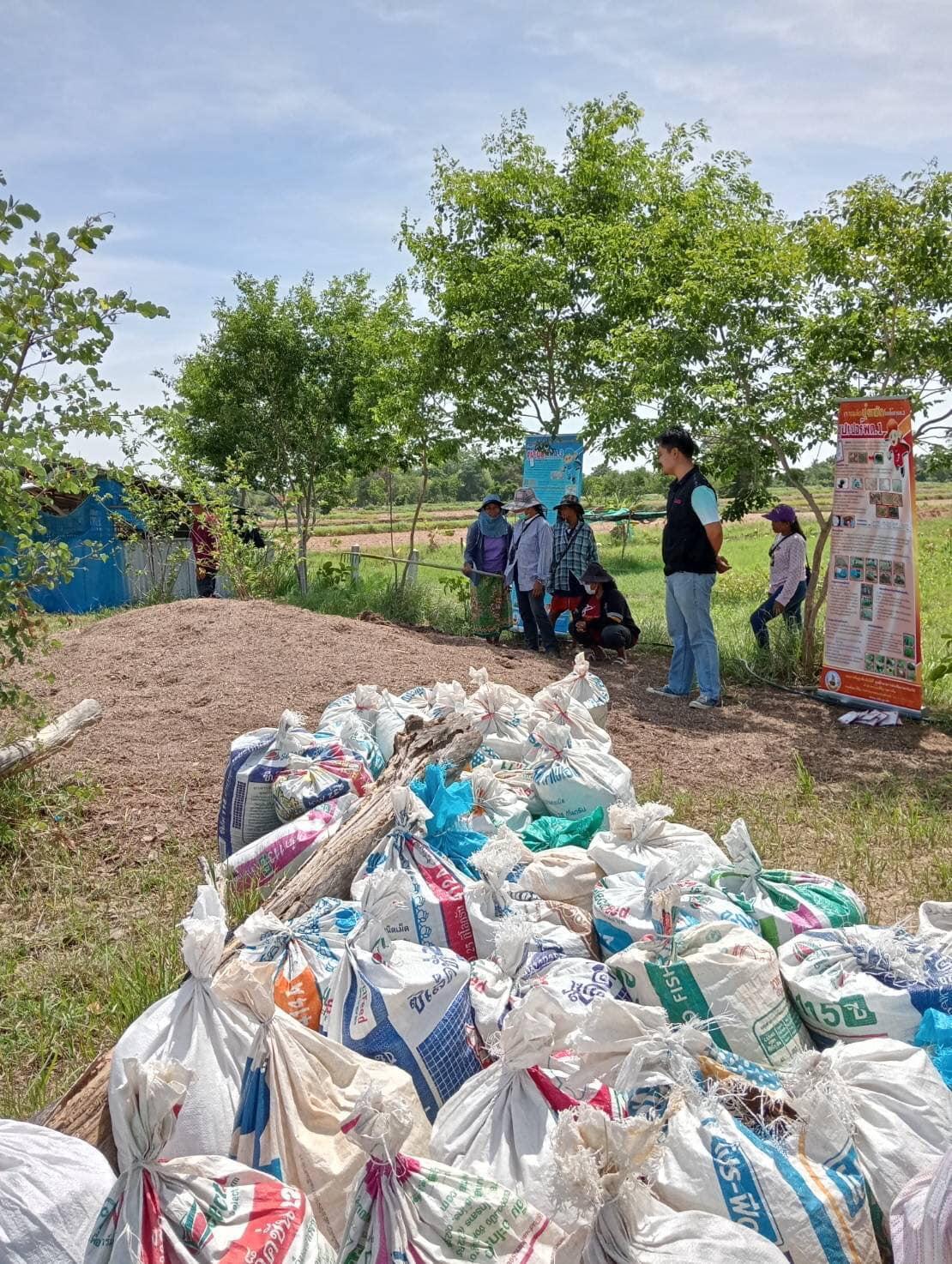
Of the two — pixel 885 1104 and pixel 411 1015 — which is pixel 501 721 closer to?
pixel 411 1015

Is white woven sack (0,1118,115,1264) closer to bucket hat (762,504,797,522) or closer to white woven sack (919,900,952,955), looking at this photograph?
white woven sack (919,900,952,955)

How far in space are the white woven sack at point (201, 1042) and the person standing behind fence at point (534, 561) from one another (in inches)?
264

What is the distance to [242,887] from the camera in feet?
10.8

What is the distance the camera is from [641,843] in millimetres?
2887

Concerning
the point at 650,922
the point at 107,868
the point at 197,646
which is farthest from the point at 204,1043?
the point at 197,646

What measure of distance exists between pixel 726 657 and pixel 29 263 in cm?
630

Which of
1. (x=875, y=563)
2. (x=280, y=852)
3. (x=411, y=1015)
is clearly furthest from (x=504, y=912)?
(x=875, y=563)

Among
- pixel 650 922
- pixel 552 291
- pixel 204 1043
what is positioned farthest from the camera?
pixel 552 291

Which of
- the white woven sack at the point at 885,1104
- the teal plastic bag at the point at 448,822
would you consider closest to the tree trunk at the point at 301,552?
the teal plastic bag at the point at 448,822

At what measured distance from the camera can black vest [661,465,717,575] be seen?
6574 millimetres

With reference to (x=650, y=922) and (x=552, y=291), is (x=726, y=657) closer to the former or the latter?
(x=552, y=291)

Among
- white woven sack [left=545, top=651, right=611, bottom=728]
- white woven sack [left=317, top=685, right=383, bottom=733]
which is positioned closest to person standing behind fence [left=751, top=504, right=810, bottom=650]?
white woven sack [left=545, top=651, right=611, bottom=728]

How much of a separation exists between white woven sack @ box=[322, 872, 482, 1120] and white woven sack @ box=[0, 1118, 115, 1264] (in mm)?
601

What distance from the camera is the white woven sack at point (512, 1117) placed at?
5.48 feet
